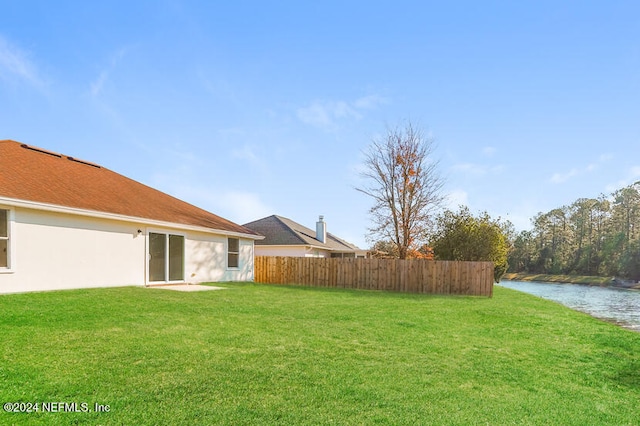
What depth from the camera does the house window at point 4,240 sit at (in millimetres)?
9283

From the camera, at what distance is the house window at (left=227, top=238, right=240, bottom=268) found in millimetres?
17547

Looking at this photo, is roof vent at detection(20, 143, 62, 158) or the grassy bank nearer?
roof vent at detection(20, 143, 62, 158)

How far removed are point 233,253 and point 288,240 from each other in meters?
6.45

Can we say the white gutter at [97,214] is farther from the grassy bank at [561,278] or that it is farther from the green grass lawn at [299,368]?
the grassy bank at [561,278]

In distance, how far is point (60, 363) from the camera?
430cm

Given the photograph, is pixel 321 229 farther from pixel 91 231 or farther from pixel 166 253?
pixel 91 231

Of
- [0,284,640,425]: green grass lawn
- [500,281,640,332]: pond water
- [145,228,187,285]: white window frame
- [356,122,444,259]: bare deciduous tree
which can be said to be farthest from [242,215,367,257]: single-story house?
[0,284,640,425]: green grass lawn

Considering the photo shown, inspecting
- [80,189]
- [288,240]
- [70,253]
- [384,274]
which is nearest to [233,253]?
[288,240]

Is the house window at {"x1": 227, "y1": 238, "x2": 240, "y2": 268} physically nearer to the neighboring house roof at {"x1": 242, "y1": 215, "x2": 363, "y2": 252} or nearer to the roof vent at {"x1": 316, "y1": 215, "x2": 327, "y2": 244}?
the neighboring house roof at {"x1": 242, "y1": 215, "x2": 363, "y2": 252}

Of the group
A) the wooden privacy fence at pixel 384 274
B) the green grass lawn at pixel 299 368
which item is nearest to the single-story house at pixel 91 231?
the green grass lawn at pixel 299 368

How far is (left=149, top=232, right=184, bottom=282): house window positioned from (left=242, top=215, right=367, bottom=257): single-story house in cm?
939

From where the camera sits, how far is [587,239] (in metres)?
51.4

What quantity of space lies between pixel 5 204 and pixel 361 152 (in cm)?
1785

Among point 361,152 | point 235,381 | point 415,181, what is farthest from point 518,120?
point 235,381
